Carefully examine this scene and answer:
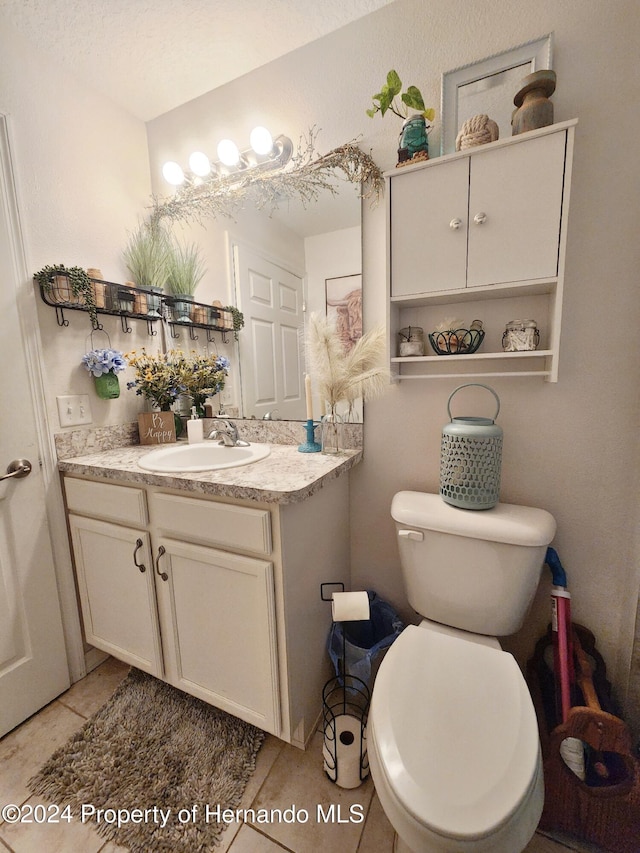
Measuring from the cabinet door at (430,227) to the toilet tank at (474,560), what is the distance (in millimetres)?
690

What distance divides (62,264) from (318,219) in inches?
38.7

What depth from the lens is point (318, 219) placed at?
1.35 meters

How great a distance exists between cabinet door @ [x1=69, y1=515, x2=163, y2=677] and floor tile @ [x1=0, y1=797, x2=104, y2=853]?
14.9 inches

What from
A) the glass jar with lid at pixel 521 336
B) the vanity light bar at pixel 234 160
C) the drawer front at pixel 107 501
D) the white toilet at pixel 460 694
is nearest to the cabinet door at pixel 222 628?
the drawer front at pixel 107 501

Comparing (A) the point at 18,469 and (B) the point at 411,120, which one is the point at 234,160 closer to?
(B) the point at 411,120

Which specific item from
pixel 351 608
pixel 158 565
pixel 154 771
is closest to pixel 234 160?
pixel 158 565

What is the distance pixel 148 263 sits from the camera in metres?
1.59

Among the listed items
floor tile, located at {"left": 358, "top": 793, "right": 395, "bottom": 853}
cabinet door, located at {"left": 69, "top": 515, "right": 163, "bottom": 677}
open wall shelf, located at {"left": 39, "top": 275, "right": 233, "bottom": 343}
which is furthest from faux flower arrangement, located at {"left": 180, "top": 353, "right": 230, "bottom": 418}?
floor tile, located at {"left": 358, "top": 793, "right": 395, "bottom": 853}

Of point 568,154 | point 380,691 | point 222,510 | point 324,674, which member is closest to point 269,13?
point 568,154

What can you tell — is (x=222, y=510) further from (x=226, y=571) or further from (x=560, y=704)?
(x=560, y=704)

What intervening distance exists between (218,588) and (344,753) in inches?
24.0

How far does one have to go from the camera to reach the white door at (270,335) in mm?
1446

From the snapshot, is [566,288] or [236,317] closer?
[566,288]

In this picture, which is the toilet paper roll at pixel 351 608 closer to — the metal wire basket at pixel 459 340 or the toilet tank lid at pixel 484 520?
the toilet tank lid at pixel 484 520
